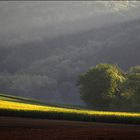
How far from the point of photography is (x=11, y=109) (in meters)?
67.5

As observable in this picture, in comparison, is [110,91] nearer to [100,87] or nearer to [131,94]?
[100,87]

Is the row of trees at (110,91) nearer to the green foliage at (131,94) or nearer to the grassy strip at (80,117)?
the green foliage at (131,94)

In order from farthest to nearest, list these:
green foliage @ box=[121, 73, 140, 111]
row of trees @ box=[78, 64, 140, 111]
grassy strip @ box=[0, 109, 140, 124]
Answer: row of trees @ box=[78, 64, 140, 111]
green foliage @ box=[121, 73, 140, 111]
grassy strip @ box=[0, 109, 140, 124]

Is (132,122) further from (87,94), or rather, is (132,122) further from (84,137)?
(87,94)

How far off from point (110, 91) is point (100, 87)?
11.6ft

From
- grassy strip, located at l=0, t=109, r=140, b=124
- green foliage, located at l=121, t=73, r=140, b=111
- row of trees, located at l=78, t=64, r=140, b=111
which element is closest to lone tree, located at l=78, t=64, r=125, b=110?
row of trees, located at l=78, t=64, r=140, b=111

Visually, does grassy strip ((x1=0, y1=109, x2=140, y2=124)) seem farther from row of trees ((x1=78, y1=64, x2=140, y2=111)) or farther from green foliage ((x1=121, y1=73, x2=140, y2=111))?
green foliage ((x1=121, y1=73, x2=140, y2=111))

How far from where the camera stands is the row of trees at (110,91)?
431 feet

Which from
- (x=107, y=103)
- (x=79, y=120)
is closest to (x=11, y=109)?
(x=79, y=120)

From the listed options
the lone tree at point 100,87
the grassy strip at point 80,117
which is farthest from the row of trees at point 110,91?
the grassy strip at point 80,117

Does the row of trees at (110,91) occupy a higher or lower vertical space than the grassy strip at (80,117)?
higher

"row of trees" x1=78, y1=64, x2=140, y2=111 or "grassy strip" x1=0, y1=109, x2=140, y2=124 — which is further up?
"row of trees" x1=78, y1=64, x2=140, y2=111

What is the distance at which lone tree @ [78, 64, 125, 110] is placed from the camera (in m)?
132

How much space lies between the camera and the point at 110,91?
13188 cm
